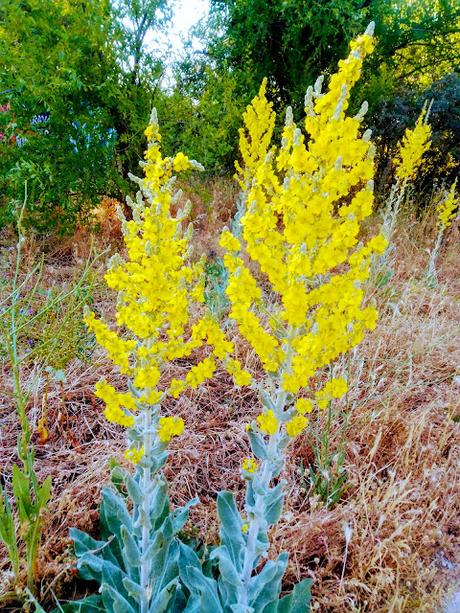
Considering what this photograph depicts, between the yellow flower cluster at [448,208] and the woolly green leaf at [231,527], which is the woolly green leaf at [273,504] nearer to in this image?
the woolly green leaf at [231,527]

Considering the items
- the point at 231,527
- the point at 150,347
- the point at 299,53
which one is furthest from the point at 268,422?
the point at 299,53

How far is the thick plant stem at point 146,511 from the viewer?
1.36 metres

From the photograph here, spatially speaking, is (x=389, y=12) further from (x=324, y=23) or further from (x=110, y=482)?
(x=110, y=482)

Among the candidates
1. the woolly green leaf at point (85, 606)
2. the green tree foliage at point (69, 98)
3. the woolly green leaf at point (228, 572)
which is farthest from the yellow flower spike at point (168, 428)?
the green tree foliage at point (69, 98)

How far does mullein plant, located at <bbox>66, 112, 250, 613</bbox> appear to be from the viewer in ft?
3.98

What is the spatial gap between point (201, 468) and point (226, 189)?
16.1 feet

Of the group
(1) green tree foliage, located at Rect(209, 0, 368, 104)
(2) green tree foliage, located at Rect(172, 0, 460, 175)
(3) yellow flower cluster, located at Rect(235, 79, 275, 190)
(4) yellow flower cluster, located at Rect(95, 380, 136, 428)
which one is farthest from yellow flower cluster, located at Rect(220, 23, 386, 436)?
(1) green tree foliage, located at Rect(209, 0, 368, 104)

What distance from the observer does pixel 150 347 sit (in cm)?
133

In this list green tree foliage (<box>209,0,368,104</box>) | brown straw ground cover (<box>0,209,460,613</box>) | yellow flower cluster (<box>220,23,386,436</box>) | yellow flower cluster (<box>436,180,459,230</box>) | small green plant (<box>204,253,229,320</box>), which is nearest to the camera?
yellow flower cluster (<box>220,23,386,436</box>)

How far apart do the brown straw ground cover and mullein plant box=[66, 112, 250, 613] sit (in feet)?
1.39

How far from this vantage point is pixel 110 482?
2.08 m

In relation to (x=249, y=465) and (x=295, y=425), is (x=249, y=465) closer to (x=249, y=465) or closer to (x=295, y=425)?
(x=249, y=465)

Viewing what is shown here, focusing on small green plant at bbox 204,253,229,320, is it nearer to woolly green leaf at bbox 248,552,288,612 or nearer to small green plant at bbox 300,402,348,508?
small green plant at bbox 300,402,348,508

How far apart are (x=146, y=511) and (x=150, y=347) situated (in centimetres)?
55
